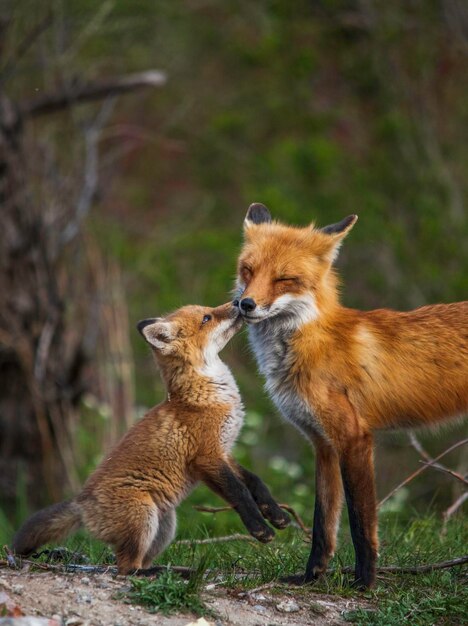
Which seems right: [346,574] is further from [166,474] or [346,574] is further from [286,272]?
[286,272]

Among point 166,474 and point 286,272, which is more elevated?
point 286,272

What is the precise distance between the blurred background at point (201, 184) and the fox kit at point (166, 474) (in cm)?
80

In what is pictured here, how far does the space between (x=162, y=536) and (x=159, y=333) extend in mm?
1210

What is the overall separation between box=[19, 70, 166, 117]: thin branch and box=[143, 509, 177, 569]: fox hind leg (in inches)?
224

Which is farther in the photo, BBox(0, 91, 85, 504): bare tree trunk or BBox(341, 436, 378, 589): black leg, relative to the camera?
BBox(0, 91, 85, 504): bare tree trunk

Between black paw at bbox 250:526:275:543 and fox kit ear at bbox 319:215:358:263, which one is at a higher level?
fox kit ear at bbox 319:215:358:263

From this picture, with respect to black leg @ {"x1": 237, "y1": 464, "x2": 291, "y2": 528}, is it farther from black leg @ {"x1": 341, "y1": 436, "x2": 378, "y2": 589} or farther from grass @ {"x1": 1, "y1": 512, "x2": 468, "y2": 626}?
black leg @ {"x1": 341, "y1": 436, "x2": 378, "y2": 589}

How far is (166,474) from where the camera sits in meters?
5.42

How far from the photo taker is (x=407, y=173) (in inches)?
530

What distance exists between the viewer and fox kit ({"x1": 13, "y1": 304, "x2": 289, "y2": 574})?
5254mm

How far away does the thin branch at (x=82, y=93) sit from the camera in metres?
9.98

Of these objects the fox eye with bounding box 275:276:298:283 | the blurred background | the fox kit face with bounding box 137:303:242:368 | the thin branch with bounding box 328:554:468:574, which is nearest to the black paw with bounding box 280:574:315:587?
the thin branch with bounding box 328:554:468:574

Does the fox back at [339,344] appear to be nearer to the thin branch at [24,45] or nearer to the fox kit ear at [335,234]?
the fox kit ear at [335,234]

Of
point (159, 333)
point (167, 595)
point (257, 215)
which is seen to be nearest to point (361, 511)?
point (167, 595)
